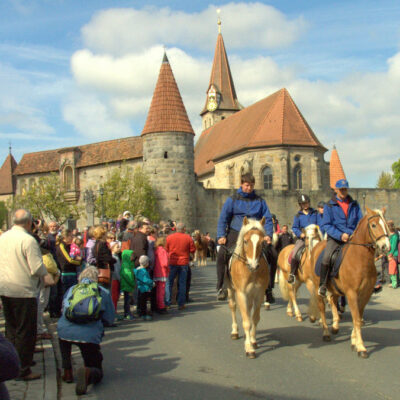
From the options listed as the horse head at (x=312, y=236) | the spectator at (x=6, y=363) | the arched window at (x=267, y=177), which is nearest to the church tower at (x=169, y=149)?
the arched window at (x=267, y=177)

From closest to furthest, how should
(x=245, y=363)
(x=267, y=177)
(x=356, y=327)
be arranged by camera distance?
1. (x=245, y=363)
2. (x=356, y=327)
3. (x=267, y=177)

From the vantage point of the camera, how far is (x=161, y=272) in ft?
37.1

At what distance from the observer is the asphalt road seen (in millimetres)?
5312

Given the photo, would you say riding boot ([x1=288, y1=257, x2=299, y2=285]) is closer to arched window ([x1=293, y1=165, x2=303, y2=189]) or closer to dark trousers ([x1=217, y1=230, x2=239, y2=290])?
dark trousers ([x1=217, y1=230, x2=239, y2=290])

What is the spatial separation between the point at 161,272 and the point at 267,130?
4397cm

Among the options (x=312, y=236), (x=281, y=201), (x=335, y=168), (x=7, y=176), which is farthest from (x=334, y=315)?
(x=7, y=176)

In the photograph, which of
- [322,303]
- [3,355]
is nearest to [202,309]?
[322,303]

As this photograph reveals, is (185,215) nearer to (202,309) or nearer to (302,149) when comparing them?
(302,149)

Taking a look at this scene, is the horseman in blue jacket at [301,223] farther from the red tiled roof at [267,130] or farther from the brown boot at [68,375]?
the red tiled roof at [267,130]

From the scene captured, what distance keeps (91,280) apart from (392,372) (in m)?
3.46

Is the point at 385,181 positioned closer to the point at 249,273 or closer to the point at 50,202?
the point at 50,202

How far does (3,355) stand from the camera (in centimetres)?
288

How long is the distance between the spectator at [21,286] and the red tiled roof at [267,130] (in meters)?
47.0

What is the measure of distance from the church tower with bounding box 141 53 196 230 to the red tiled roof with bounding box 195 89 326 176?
12.4m
